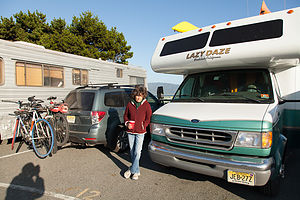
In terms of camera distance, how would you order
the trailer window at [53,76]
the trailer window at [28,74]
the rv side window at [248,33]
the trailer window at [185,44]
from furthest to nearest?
1. the trailer window at [53,76]
2. the trailer window at [28,74]
3. the trailer window at [185,44]
4. the rv side window at [248,33]

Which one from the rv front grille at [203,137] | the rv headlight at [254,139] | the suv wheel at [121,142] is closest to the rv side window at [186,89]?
the rv front grille at [203,137]

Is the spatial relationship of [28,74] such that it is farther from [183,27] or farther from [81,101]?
[183,27]

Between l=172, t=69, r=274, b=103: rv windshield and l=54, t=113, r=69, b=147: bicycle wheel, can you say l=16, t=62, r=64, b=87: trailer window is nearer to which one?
l=54, t=113, r=69, b=147: bicycle wheel

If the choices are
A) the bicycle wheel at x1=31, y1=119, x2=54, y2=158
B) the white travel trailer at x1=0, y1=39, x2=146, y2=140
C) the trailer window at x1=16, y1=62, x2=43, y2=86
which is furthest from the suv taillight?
the trailer window at x1=16, y1=62, x2=43, y2=86

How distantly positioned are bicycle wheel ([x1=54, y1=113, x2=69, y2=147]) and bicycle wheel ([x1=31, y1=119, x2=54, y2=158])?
0.22 metres

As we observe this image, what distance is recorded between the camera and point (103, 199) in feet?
11.3

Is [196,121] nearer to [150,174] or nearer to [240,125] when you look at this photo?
[240,125]

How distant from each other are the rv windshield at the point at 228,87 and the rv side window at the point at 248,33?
1.95 feet

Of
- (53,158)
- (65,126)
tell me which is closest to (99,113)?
(65,126)

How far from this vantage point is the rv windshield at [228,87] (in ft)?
12.3

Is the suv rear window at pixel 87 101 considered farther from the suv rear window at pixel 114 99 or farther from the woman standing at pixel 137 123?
the woman standing at pixel 137 123

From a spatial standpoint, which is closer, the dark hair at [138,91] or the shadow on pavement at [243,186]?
the shadow on pavement at [243,186]

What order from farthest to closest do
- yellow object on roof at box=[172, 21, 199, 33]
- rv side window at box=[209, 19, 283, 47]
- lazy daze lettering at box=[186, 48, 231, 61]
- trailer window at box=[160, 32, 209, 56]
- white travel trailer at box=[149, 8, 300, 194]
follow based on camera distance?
yellow object on roof at box=[172, 21, 199, 33] < trailer window at box=[160, 32, 209, 56] < lazy daze lettering at box=[186, 48, 231, 61] < rv side window at box=[209, 19, 283, 47] < white travel trailer at box=[149, 8, 300, 194]

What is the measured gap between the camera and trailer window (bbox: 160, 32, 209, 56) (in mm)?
4379
